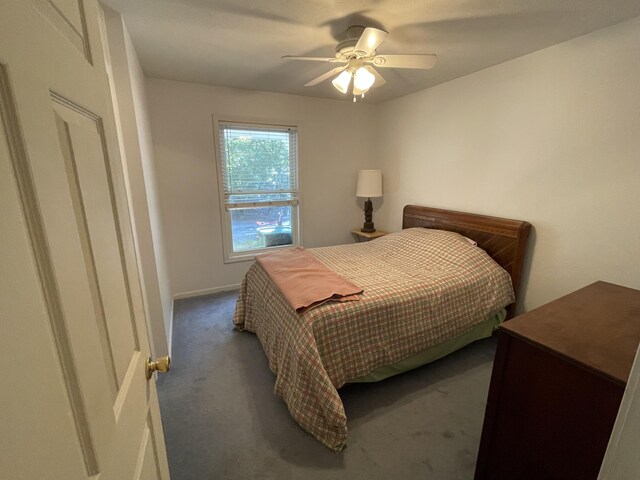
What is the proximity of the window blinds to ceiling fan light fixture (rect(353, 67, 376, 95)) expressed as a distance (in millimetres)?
1574

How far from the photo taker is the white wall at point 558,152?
1831mm

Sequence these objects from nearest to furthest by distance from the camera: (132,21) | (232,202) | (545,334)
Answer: (545,334), (132,21), (232,202)

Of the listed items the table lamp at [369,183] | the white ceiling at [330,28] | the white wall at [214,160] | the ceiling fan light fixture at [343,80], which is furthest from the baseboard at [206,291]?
the ceiling fan light fixture at [343,80]

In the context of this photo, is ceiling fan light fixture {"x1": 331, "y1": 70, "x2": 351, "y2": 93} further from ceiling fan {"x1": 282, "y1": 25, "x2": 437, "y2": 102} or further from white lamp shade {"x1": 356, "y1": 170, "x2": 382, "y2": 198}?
white lamp shade {"x1": 356, "y1": 170, "x2": 382, "y2": 198}

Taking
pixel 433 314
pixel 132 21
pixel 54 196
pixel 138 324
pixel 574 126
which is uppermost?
pixel 132 21

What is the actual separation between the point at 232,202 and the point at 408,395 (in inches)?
103

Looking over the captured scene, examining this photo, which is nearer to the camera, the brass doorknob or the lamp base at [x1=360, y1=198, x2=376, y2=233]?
the brass doorknob

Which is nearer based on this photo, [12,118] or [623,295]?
[12,118]

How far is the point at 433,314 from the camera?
2012mm

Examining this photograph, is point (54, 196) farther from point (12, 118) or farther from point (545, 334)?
point (545, 334)

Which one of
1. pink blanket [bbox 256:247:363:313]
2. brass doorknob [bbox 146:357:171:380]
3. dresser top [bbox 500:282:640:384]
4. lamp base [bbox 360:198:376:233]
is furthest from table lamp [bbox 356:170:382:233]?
brass doorknob [bbox 146:357:171:380]

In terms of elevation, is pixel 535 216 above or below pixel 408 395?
above

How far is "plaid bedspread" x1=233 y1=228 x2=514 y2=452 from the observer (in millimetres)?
1588

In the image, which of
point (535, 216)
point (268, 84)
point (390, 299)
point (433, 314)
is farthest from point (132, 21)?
point (535, 216)
